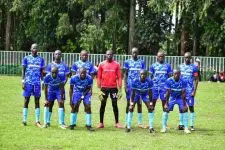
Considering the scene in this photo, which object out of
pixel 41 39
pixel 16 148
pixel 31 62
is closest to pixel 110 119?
pixel 31 62

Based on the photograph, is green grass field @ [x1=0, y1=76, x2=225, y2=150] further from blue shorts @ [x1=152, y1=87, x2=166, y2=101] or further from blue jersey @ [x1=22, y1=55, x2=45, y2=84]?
blue jersey @ [x1=22, y1=55, x2=45, y2=84]

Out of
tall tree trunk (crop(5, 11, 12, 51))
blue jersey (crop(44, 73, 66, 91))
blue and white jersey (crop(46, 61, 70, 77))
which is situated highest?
tall tree trunk (crop(5, 11, 12, 51))

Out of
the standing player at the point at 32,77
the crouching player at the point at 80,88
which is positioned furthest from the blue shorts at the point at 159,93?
the standing player at the point at 32,77

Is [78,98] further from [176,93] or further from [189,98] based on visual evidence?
→ [189,98]

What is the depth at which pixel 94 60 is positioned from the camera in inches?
1640

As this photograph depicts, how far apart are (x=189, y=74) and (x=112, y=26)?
97.2ft

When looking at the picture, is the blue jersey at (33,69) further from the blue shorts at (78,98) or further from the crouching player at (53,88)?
the blue shorts at (78,98)

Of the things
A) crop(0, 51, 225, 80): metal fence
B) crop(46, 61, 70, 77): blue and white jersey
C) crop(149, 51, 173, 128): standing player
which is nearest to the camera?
crop(46, 61, 70, 77): blue and white jersey

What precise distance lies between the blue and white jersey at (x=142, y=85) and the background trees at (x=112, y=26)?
25.7 meters

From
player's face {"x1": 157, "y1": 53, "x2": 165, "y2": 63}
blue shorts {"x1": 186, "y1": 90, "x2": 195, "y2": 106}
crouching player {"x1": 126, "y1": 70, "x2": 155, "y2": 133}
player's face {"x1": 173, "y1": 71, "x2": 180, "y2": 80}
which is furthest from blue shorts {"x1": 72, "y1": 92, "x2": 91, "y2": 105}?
blue shorts {"x1": 186, "y1": 90, "x2": 195, "y2": 106}

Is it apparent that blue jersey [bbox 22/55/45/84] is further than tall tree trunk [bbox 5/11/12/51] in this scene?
No

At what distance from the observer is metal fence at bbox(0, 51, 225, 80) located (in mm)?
39625

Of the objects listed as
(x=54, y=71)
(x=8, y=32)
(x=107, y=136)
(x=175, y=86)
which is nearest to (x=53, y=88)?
(x=54, y=71)

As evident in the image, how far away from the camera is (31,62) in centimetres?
1730
